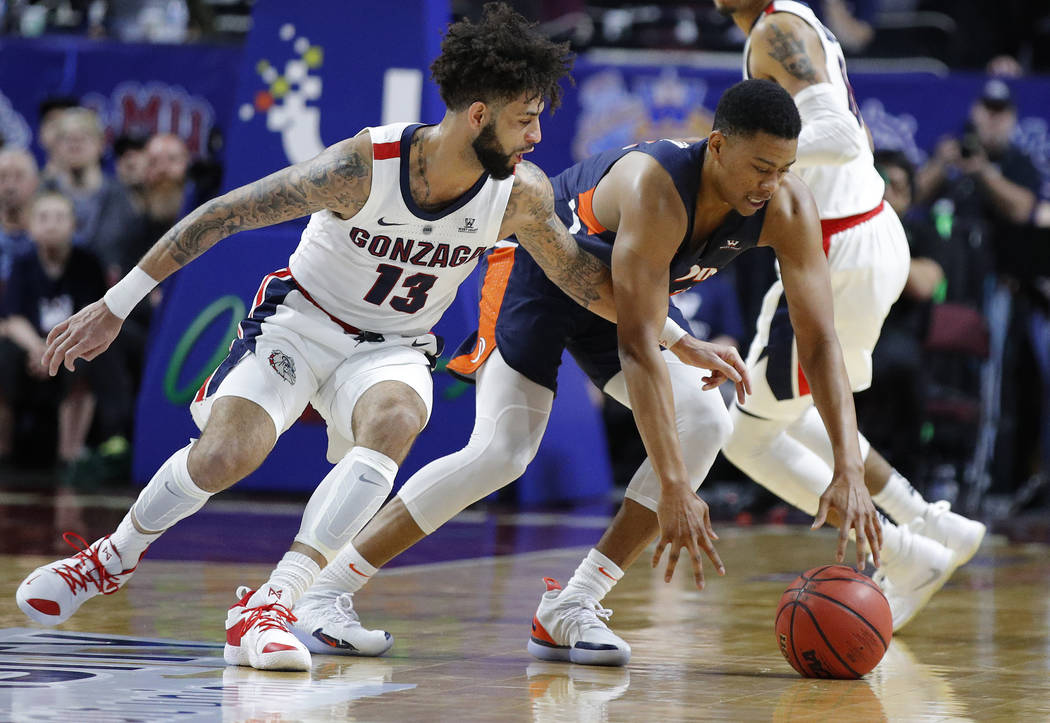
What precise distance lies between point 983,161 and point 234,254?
5263 mm

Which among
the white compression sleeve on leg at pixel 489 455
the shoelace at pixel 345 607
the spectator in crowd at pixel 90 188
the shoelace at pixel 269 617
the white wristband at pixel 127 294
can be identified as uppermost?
the white wristband at pixel 127 294

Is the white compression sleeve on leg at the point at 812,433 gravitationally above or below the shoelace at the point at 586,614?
above

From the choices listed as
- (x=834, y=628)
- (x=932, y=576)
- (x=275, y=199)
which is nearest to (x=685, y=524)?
(x=834, y=628)

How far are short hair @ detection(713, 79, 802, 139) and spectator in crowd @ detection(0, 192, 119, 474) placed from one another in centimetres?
785

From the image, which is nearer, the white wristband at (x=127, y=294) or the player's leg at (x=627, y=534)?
the white wristband at (x=127, y=294)

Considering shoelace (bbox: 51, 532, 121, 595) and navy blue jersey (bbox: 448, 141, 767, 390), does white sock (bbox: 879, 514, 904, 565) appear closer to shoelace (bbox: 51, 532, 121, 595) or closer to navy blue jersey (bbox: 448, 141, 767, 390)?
navy blue jersey (bbox: 448, 141, 767, 390)

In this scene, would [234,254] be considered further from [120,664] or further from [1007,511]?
[120,664]

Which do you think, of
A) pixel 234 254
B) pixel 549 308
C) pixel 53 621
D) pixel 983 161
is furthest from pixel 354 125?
pixel 53 621

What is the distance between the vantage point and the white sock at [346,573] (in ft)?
16.1

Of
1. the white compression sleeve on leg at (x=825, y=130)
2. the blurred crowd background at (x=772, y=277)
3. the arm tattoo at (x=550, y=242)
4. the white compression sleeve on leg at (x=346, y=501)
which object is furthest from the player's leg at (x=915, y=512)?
the blurred crowd background at (x=772, y=277)

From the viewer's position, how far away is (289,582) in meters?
4.48

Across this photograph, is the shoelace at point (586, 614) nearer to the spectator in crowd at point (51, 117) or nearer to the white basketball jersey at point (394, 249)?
the white basketball jersey at point (394, 249)

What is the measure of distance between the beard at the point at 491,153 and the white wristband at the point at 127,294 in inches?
40.4

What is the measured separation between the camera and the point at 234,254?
10.4 metres
